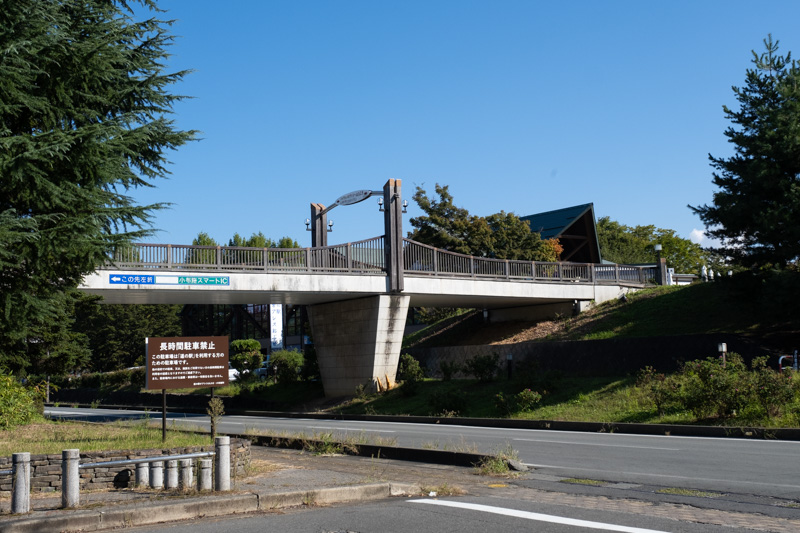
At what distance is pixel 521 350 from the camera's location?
103ft

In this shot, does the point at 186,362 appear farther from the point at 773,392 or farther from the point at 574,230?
the point at 574,230

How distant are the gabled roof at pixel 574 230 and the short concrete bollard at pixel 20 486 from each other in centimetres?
4869

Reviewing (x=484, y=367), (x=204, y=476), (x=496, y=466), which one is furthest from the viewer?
(x=484, y=367)

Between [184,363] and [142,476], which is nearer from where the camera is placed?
[142,476]

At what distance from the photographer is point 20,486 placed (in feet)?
25.2

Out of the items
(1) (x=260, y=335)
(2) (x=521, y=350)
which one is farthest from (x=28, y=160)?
(1) (x=260, y=335)

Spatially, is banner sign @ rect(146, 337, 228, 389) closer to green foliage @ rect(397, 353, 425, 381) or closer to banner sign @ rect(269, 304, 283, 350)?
green foliage @ rect(397, 353, 425, 381)

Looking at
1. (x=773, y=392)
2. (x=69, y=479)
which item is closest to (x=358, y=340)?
(x=773, y=392)

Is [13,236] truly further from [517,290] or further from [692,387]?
[517,290]

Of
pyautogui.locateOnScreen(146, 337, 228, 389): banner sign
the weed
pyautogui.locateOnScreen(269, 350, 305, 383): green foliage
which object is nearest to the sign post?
pyautogui.locateOnScreen(146, 337, 228, 389): banner sign

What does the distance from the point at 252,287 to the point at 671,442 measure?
57.4 feet

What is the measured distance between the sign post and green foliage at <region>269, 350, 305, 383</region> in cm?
2359

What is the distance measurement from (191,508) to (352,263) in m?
23.1

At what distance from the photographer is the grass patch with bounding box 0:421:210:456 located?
1247 cm
